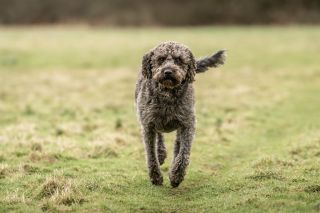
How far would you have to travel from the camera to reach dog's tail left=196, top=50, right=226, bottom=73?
1262 cm

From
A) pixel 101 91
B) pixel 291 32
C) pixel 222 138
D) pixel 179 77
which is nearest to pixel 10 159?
pixel 179 77

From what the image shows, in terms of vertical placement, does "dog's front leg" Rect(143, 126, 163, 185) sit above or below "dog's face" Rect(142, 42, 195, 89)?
below

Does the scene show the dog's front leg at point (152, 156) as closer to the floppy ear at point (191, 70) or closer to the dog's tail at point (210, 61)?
the floppy ear at point (191, 70)

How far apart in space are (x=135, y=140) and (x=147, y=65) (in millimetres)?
4476

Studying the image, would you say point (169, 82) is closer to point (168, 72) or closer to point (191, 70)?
point (168, 72)

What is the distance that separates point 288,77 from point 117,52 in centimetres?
1329

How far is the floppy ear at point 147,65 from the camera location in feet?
34.9

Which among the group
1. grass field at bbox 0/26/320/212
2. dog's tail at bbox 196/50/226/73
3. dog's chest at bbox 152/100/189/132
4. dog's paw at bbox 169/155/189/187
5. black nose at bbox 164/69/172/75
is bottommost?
grass field at bbox 0/26/320/212

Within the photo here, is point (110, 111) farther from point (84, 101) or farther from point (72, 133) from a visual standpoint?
point (72, 133)

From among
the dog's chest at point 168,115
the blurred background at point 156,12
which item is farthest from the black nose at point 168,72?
the blurred background at point 156,12

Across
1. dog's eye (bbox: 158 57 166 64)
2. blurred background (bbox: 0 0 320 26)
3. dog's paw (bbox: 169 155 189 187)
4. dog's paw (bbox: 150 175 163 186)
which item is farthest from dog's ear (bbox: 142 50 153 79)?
blurred background (bbox: 0 0 320 26)

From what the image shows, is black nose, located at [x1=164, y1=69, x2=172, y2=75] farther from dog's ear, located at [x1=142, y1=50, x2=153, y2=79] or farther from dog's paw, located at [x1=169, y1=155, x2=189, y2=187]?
dog's paw, located at [x1=169, y1=155, x2=189, y2=187]

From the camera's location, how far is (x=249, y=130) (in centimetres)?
1689

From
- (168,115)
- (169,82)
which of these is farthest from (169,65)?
(168,115)
